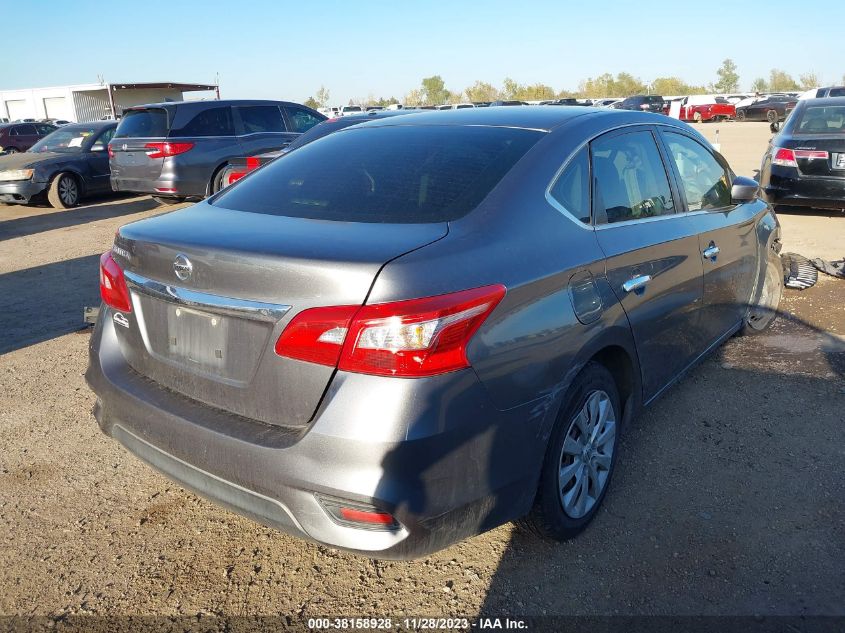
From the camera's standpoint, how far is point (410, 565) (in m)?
2.76

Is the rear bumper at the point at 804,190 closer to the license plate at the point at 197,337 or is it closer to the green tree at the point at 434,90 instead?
the license plate at the point at 197,337

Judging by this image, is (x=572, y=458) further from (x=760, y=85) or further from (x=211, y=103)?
(x=760, y=85)

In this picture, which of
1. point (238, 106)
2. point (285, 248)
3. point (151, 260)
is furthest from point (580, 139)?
point (238, 106)

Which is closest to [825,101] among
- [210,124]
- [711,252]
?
[711,252]

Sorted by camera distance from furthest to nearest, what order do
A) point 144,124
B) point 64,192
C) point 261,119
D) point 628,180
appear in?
point 64,192
point 261,119
point 144,124
point 628,180

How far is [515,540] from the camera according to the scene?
113 inches

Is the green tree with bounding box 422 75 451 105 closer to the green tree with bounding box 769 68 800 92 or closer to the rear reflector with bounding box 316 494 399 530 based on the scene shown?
the green tree with bounding box 769 68 800 92

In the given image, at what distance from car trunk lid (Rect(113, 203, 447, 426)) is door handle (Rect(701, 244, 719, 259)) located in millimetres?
1940

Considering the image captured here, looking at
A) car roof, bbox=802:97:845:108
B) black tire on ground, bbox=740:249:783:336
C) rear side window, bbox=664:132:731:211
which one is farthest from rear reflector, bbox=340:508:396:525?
car roof, bbox=802:97:845:108

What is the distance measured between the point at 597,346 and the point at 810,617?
1.18m

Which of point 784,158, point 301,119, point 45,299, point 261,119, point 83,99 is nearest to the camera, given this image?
point 45,299

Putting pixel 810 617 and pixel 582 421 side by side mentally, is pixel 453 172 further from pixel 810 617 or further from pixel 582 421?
pixel 810 617

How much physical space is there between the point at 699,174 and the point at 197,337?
305 centimetres

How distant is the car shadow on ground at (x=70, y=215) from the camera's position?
11117 mm
